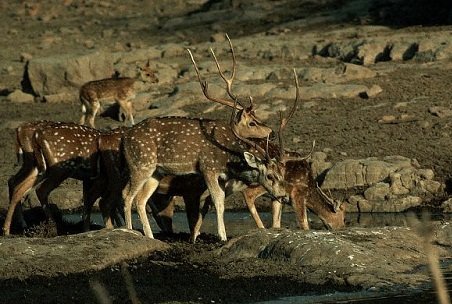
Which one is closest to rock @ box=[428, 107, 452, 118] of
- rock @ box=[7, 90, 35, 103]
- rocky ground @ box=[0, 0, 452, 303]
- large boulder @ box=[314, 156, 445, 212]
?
rocky ground @ box=[0, 0, 452, 303]

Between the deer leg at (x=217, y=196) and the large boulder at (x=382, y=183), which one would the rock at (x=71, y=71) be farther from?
the deer leg at (x=217, y=196)

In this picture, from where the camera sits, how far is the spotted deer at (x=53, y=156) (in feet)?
48.1

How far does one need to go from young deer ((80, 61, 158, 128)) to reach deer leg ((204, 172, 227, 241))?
9.43 m

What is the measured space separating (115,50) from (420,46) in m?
9.24

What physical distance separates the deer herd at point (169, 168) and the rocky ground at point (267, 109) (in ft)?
2.11

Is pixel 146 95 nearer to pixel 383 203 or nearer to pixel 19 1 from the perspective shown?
pixel 383 203

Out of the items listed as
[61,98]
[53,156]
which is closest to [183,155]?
[53,156]

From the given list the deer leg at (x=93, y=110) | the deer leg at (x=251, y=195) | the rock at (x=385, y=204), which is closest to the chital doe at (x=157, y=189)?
the deer leg at (x=251, y=195)

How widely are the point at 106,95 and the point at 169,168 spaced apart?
1024 cm

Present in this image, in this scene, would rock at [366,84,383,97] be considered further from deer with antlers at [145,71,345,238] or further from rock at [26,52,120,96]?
deer with antlers at [145,71,345,238]

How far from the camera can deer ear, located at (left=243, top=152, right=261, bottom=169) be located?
1350 centimetres

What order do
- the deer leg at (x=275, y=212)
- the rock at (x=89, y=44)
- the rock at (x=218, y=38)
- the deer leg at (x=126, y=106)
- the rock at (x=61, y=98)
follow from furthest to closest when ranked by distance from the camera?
the rock at (x=89, y=44) < the rock at (x=218, y=38) < the rock at (x=61, y=98) < the deer leg at (x=126, y=106) < the deer leg at (x=275, y=212)

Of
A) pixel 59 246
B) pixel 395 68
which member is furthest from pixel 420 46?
pixel 59 246

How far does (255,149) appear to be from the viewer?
13867 mm
